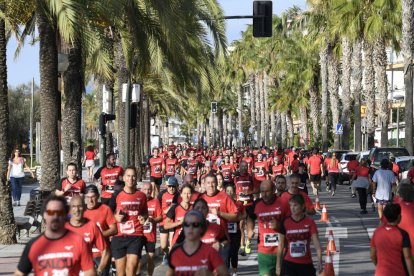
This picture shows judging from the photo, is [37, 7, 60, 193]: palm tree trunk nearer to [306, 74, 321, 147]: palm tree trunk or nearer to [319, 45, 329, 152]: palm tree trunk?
[319, 45, 329, 152]: palm tree trunk

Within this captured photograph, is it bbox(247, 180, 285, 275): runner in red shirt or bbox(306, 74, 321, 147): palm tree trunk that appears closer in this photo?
bbox(247, 180, 285, 275): runner in red shirt

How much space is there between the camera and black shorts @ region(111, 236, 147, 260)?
1188cm

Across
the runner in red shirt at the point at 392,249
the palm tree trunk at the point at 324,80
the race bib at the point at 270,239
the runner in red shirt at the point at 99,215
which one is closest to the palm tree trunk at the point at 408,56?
the palm tree trunk at the point at 324,80

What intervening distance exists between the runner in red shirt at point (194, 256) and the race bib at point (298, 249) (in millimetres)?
2795

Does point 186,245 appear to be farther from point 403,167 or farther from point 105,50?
point 403,167

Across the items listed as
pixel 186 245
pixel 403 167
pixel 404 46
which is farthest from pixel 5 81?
pixel 404 46

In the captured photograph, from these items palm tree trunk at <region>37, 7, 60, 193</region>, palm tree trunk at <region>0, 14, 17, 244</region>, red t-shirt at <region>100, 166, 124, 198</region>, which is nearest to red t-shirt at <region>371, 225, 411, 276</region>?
red t-shirt at <region>100, 166, 124, 198</region>

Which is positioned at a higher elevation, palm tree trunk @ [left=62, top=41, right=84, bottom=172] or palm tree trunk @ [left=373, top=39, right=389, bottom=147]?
palm tree trunk @ [left=373, top=39, right=389, bottom=147]

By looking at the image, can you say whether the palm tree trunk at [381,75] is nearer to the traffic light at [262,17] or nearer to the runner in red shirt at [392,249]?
the traffic light at [262,17]

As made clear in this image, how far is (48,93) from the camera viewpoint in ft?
59.1

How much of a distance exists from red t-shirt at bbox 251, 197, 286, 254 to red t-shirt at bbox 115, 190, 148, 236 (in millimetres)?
1508

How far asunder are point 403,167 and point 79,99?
1235 cm

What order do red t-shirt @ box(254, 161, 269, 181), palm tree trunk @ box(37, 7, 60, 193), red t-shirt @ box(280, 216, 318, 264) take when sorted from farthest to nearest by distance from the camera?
red t-shirt @ box(254, 161, 269, 181) < palm tree trunk @ box(37, 7, 60, 193) < red t-shirt @ box(280, 216, 318, 264)

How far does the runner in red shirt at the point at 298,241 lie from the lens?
961 centimetres
